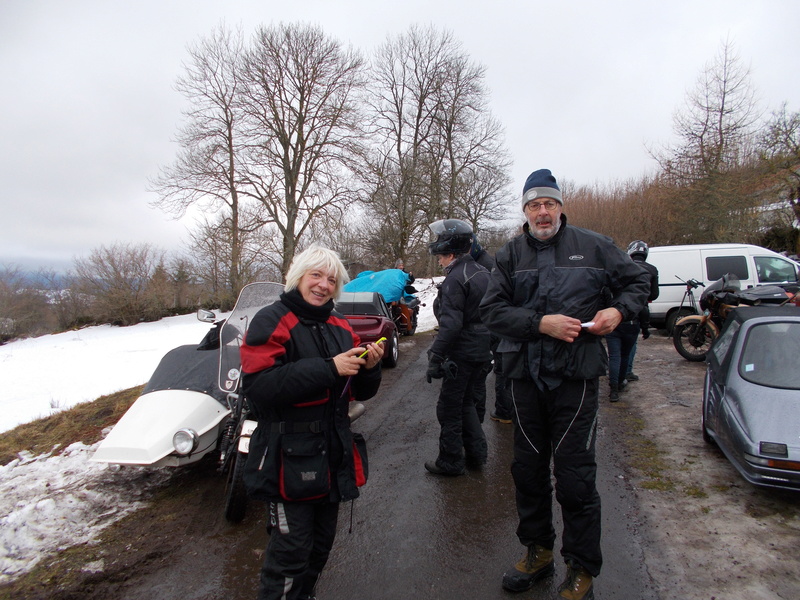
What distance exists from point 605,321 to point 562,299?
0.25 metres

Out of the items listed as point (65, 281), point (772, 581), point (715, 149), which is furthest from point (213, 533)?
point (715, 149)

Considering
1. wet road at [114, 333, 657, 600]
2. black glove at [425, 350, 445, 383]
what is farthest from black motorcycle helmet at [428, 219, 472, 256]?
wet road at [114, 333, 657, 600]

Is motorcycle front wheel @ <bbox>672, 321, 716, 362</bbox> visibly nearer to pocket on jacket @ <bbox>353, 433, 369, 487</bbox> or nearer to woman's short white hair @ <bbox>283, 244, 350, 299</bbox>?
pocket on jacket @ <bbox>353, 433, 369, 487</bbox>

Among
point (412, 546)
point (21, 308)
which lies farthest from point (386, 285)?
point (21, 308)

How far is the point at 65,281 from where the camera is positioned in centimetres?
2002

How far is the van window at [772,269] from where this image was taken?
35.3ft

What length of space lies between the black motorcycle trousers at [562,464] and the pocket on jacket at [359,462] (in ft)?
2.98

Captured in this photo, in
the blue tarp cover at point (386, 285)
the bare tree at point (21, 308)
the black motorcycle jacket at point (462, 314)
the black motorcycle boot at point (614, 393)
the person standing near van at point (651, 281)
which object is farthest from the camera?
the bare tree at point (21, 308)

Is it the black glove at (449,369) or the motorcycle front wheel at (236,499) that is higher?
the black glove at (449,369)

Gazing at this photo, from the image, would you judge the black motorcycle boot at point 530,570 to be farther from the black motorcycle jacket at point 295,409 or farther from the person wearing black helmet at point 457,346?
the person wearing black helmet at point 457,346

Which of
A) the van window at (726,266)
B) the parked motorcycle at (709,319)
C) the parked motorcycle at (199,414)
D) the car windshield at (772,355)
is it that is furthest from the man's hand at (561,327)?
the van window at (726,266)

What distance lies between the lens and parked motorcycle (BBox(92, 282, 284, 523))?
131 inches

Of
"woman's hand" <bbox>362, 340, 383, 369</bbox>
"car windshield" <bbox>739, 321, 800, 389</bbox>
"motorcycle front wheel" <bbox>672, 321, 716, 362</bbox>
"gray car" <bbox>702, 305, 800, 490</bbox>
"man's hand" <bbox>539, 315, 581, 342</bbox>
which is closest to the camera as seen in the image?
"woman's hand" <bbox>362, 340, 383, 369</bbox>

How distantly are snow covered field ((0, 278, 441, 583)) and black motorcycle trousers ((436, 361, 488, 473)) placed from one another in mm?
2621
